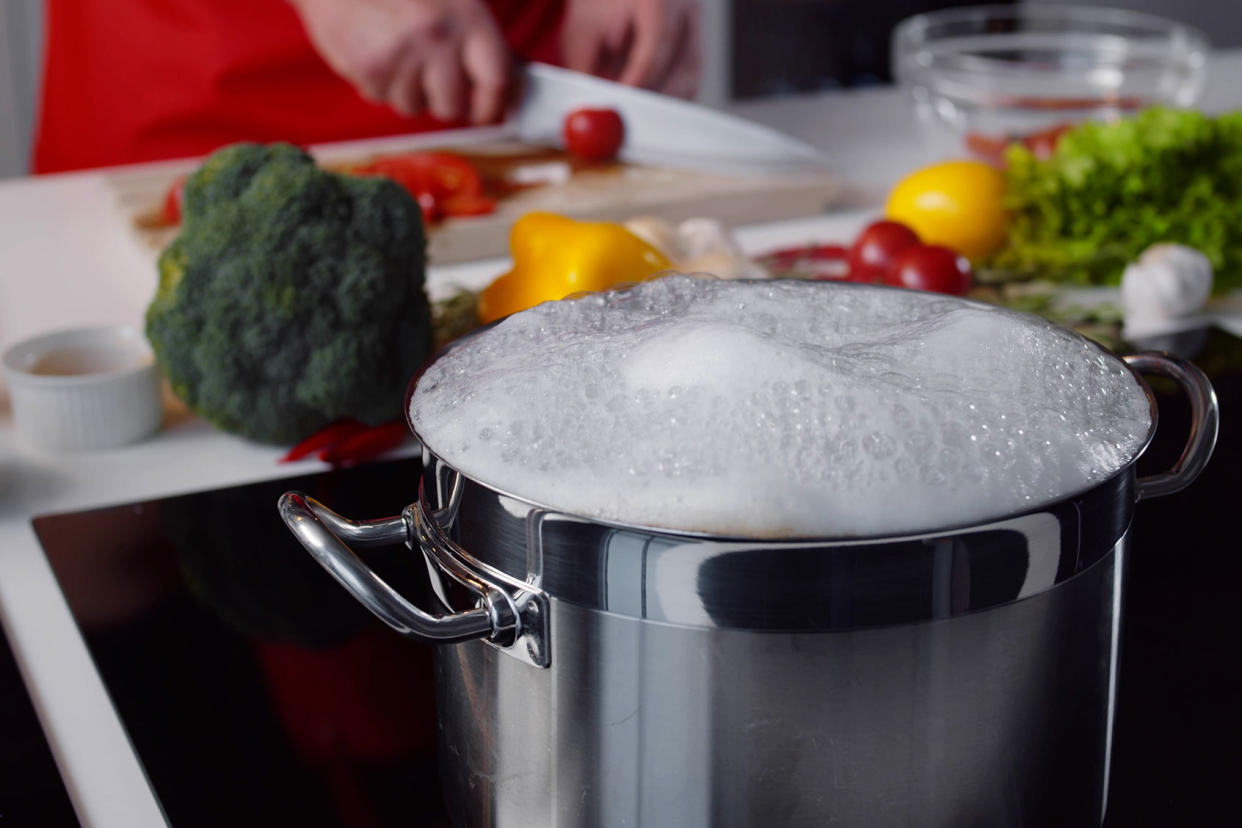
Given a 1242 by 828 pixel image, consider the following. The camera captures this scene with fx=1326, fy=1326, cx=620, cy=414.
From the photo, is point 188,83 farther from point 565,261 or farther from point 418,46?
point 565,261

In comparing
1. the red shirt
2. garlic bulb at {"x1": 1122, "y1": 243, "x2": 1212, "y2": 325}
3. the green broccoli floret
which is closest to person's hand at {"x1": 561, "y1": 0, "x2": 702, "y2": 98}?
the red shirt

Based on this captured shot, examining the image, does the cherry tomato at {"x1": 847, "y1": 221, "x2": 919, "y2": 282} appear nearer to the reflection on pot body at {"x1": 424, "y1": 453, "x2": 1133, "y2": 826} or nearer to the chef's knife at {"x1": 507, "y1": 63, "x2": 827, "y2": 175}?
the chef's knife at {"x1": 507, "y1": 63, "x2": 827, "y2": 175}

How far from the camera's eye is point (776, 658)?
462mm

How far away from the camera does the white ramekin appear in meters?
0.98

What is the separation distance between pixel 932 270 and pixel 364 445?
1.77 ft

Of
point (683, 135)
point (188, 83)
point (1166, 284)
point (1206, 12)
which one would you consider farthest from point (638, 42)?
point (1206, 12)

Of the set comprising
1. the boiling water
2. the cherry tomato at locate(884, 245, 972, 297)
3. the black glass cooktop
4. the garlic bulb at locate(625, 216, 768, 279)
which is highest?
the boiling water

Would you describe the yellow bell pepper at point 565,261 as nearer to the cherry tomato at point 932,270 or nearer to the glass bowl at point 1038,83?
the cherry tomato at point 932,270

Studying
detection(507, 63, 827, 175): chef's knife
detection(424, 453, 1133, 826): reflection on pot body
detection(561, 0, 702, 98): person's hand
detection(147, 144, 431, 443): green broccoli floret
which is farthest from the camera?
detection(561, 0, 702, 98): person's hand

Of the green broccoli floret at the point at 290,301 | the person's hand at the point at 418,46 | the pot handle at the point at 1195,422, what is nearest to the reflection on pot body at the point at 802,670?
the pot handle at the point at 1195,422

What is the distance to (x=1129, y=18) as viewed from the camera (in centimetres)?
197

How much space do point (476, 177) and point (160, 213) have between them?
0.35 metres

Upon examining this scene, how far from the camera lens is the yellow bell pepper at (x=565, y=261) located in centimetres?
105

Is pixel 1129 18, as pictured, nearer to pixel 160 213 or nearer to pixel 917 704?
pixel 160 213
